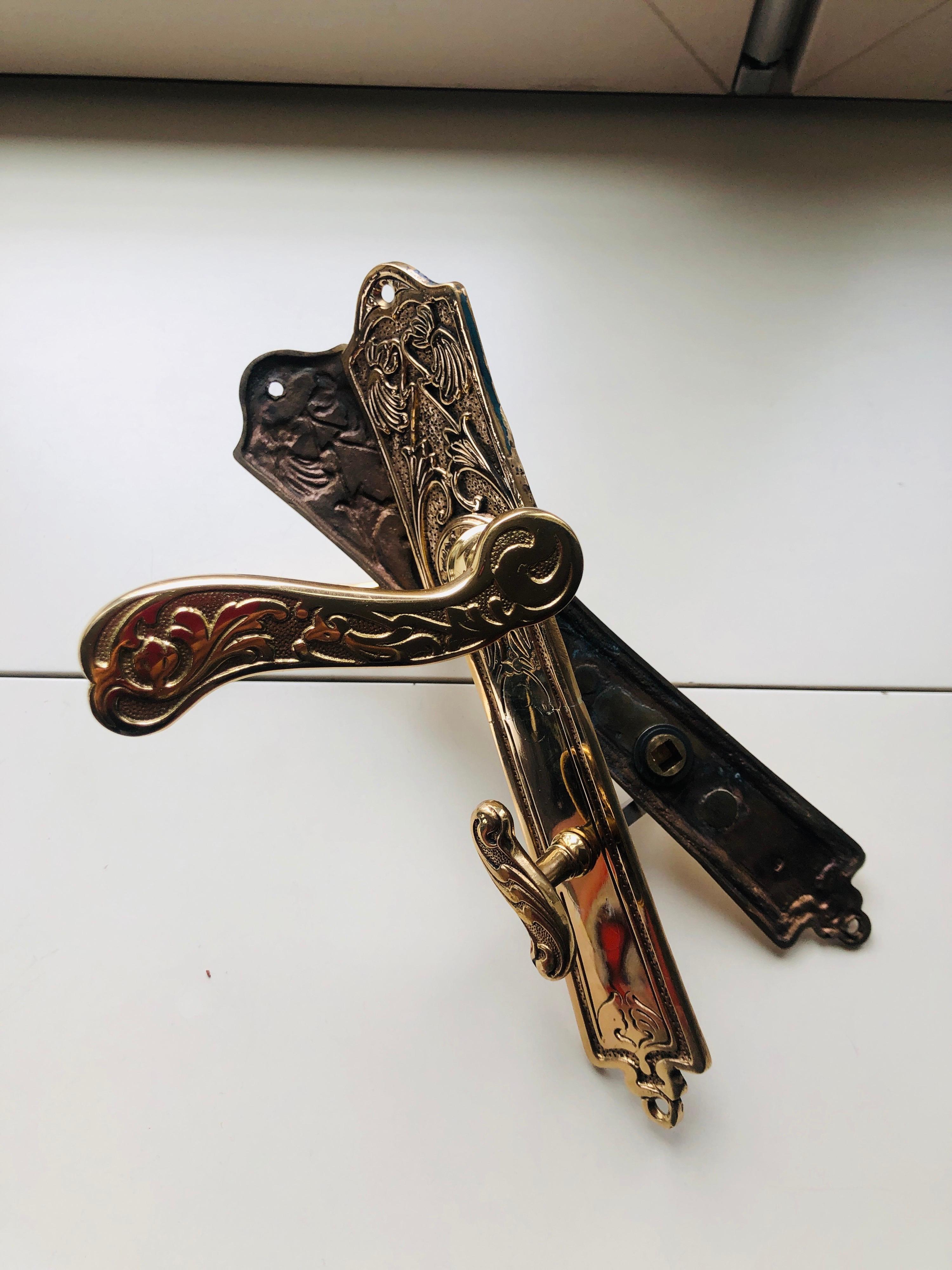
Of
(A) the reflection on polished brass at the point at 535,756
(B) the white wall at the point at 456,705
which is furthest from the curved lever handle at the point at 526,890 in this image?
(B) the white wall at the point at 456,705

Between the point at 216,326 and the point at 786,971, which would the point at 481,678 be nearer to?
the point at 786,971

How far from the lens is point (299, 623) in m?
0.26

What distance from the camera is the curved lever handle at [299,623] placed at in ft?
0.82

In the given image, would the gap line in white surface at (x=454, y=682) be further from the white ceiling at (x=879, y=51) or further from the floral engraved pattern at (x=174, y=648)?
the white ceiling at (x=879, y=51)

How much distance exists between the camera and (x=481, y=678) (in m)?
0.38

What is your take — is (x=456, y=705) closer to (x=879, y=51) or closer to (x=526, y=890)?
(x=526, y=890)

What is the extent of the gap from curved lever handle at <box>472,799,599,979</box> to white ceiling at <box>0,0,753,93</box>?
1.82 ft

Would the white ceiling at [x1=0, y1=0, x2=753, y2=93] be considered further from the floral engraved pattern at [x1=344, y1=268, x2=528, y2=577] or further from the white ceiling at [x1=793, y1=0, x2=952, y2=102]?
the floral engraved pattern at [x1=344, y1=268, x2=528, y2=577]

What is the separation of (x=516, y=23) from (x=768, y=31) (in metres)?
0.18

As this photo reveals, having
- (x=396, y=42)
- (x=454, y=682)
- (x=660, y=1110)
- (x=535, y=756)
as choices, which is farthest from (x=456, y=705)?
(x=396, y=42)

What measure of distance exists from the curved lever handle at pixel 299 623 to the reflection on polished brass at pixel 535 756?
0.06 m

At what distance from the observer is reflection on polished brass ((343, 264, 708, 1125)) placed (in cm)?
35

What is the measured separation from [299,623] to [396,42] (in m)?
0.53

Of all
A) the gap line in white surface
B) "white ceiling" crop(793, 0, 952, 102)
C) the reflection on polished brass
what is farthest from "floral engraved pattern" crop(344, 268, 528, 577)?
"white ceiling" crop(793, 0, 952, 102)
